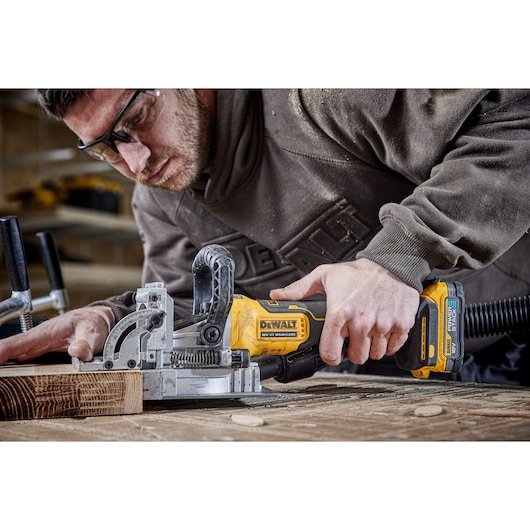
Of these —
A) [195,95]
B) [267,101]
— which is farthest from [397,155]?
[195,95]

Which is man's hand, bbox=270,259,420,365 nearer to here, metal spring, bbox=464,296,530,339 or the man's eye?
metal spring, bbox=464,296,530,339

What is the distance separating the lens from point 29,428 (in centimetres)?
135

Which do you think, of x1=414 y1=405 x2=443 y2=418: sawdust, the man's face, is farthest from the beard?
x1=414 y1=405 x2=443 y2=418: sawdust

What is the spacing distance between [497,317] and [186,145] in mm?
978

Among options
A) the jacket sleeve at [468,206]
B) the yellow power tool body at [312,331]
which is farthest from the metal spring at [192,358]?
the jacket sleeve at [468,206]

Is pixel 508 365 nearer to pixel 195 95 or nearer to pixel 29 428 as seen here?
pixel 195 95

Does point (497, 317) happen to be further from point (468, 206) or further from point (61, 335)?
point (61, 335)

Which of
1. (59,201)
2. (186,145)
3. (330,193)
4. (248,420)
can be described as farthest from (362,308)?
(59,201)

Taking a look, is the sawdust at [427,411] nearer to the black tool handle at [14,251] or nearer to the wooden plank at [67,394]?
the wooden plank at [67,394]

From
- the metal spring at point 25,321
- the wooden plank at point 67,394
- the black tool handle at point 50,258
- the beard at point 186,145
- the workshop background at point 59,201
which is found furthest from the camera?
the workshop background at point 59,201

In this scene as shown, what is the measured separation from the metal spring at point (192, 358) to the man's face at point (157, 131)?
0.68 m

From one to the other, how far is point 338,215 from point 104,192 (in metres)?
1.93

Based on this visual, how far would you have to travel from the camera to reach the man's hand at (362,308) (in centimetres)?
155

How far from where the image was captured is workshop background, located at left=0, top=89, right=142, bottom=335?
10.2 ft
